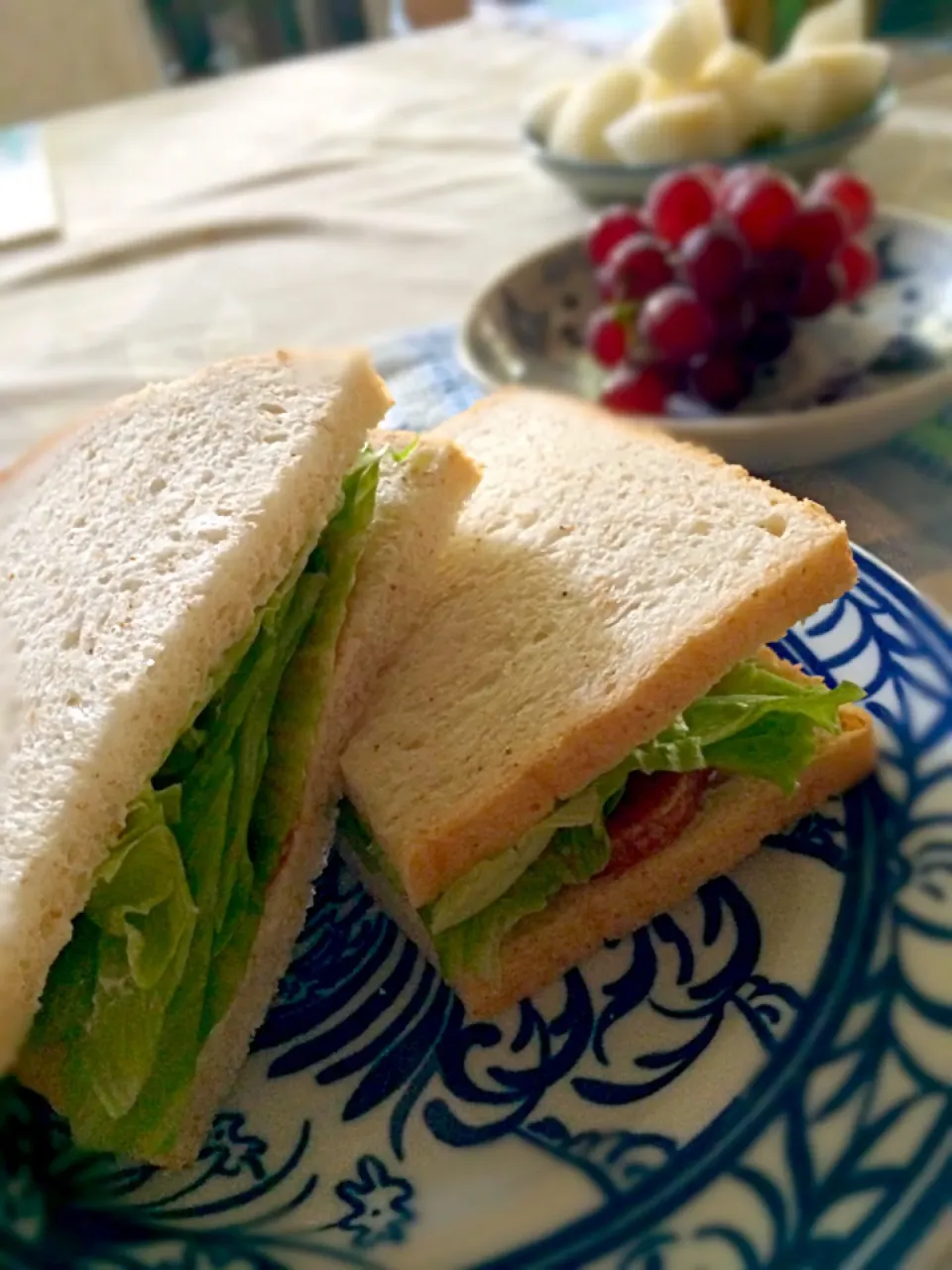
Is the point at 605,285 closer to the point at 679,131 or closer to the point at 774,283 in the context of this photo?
the point at 774,283

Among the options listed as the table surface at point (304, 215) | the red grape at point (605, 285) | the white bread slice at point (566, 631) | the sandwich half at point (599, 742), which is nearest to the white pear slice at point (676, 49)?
the table surface at point (304, 215)

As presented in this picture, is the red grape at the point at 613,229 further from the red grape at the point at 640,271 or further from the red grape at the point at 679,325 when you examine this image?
the red grape at the point at 679,325

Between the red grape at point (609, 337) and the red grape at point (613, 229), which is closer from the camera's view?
the red grape at point (609, 337)

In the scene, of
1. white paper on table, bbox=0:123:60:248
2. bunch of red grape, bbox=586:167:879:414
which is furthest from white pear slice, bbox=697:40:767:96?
white paper on table, bbox=0:123:60:248

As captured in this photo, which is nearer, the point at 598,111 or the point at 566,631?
the point at 566,631

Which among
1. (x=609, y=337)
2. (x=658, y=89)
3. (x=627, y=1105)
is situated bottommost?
(x=627, y=1105)

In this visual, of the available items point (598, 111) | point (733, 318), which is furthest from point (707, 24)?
point (733, 318)

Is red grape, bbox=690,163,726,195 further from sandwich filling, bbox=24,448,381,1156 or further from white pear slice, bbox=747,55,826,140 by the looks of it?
sandwich filling, bbox=24,448,381,1156
